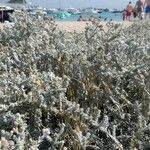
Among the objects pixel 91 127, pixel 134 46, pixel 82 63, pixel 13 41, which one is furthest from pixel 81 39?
pixel 91 127

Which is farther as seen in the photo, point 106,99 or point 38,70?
point 38,70

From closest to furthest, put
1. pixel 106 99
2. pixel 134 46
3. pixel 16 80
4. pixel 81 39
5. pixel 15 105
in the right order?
pixel 15 105 < pixel 16 80 < pixel 106 99 < pixel 134 46 < pixel 81 39

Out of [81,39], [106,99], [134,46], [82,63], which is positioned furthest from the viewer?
[81,39]

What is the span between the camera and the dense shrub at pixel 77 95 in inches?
113

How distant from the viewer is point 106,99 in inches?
136

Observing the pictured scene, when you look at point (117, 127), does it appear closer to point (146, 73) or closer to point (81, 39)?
point (146, 73)

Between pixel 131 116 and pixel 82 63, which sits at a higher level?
pixel 82 63

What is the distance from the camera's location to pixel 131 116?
3.31m

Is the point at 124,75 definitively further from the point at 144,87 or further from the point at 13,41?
the point at 13,41

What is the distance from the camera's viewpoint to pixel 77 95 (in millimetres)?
3490

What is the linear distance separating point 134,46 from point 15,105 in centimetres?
145

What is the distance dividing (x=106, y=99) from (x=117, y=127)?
277 mm

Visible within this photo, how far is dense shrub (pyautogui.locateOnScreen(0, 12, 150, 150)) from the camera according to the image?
288 centimetres

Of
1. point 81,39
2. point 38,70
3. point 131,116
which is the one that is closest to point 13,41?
point 81,39
